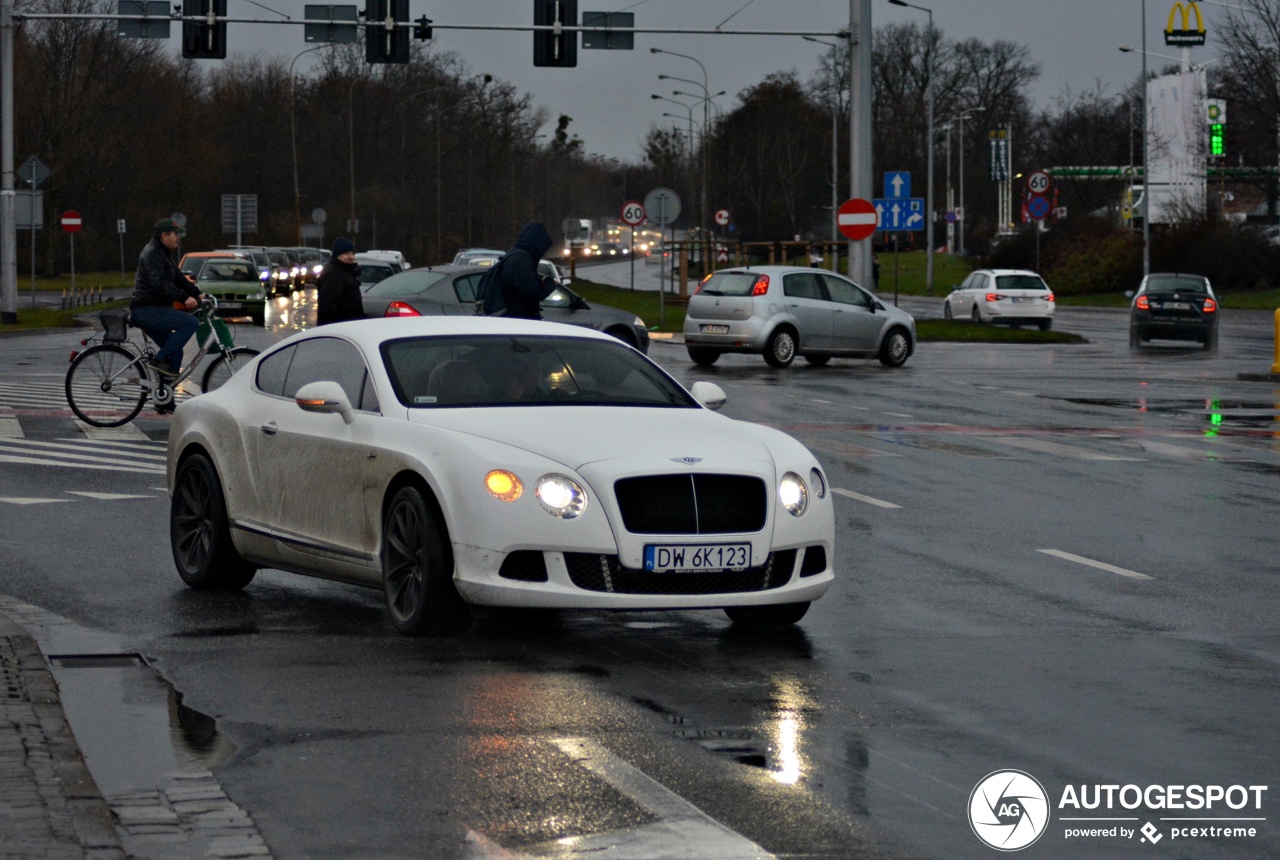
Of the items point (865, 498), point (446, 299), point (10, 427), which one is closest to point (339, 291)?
point (10, 427)

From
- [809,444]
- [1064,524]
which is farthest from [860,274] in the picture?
[1064,524]

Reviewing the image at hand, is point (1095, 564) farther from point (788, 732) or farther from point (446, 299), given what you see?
point (446, 299)

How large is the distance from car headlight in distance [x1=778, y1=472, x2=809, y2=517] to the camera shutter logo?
2421 mm

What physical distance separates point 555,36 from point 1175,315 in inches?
510

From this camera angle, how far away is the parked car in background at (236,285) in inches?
1802

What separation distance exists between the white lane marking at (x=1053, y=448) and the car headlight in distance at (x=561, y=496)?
975 cm

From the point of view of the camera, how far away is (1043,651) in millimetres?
8398

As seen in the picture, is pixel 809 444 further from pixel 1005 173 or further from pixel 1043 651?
pixel 1005 173

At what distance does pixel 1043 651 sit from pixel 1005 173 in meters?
103

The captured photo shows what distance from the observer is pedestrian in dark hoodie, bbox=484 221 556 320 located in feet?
58.5

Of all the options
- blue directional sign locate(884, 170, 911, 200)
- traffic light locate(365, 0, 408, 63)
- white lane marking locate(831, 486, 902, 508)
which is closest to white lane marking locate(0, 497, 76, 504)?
white lane marking locate(831, 486, 902, 508)

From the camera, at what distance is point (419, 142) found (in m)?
110

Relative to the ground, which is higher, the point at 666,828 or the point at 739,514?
the point at 739,514

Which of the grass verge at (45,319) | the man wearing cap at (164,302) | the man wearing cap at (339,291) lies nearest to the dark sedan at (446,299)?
the man wearing cap at (339,291)
